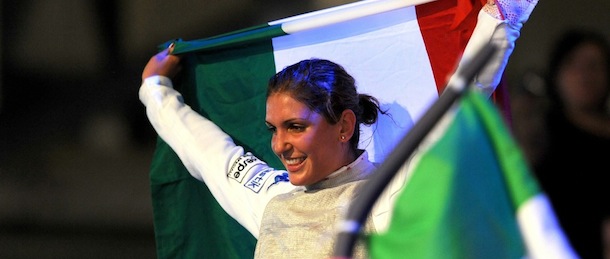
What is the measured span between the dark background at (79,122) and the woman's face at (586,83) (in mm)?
1123

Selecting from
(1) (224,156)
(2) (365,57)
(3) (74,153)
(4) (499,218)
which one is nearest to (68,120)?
(3) (74,153)

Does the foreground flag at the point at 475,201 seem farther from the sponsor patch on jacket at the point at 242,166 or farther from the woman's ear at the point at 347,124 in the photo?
the sponsor patch on jacket at the point at 242,166

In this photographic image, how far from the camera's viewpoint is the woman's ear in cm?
176

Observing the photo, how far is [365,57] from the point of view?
1.97 m

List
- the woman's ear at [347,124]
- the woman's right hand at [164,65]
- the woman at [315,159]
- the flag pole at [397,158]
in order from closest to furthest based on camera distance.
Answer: the flag pole at [397,158] < the woman at [315,159] < the woman's ear at [347,124] < the woman's right hand at [164,65]

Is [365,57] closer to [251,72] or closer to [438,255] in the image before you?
[251,72]

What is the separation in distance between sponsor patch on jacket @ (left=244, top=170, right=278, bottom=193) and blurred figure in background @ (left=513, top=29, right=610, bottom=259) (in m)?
0.50

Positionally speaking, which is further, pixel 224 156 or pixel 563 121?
pixel 224 156

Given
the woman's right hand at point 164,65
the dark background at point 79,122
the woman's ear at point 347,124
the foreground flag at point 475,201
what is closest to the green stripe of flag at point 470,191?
the foreground flag at point 475,201

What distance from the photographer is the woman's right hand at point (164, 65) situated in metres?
2.19

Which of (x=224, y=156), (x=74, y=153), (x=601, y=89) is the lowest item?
(x=74, y=153)

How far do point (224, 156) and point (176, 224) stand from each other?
283 millimetres

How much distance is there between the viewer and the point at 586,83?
1693mm

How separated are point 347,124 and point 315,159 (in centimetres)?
9
